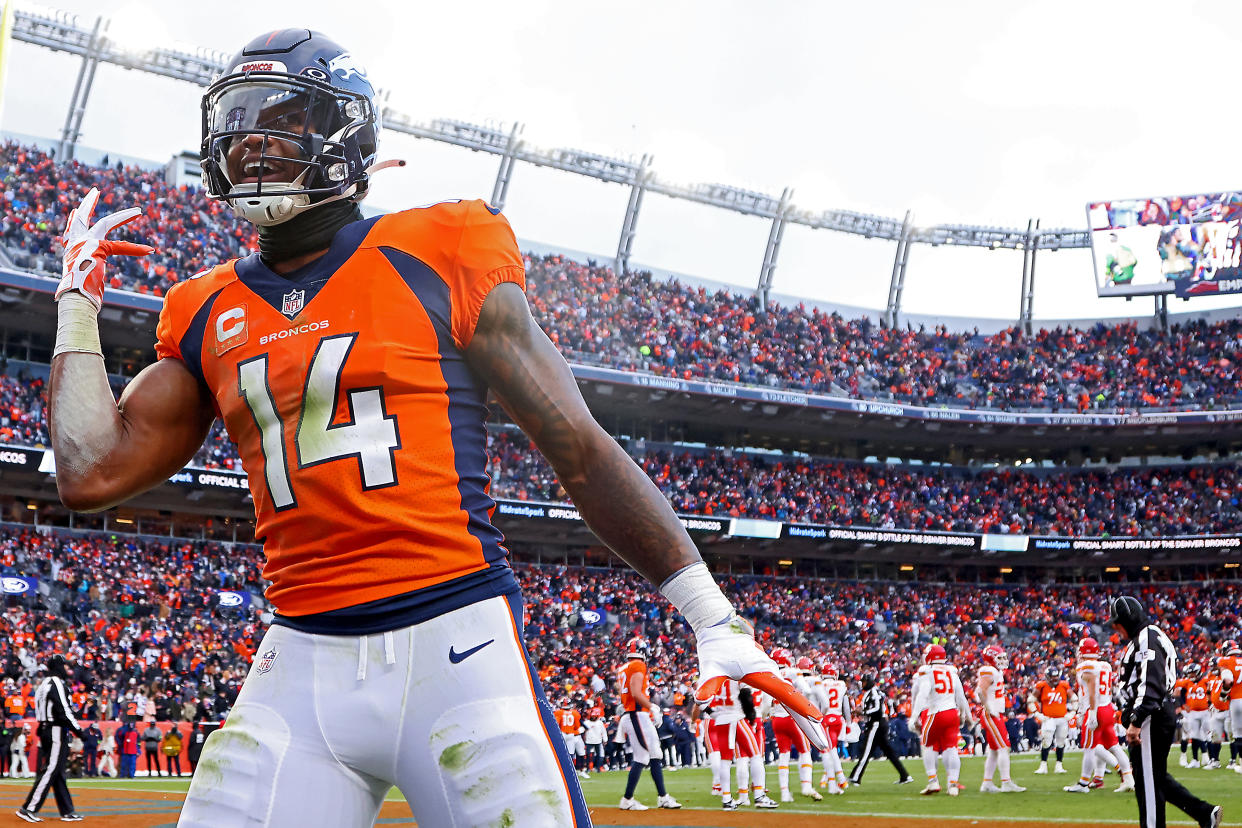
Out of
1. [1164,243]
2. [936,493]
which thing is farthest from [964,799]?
[1164,243]

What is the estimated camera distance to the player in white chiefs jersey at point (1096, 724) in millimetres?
16219

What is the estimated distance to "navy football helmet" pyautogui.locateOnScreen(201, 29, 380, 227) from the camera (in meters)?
2.72

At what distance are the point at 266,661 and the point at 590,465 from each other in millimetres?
786

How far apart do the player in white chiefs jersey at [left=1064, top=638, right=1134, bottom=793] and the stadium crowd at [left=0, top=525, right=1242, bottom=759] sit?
9991mm

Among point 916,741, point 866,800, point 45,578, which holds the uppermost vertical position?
point 45,578

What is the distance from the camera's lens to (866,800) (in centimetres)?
1555

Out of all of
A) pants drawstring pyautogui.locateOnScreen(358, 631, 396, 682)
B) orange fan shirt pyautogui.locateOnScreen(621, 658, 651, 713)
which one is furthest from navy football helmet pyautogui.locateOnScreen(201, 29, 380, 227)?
orange fan shirt pyautogui.locateOnScreen(621, 658, 651, 713)

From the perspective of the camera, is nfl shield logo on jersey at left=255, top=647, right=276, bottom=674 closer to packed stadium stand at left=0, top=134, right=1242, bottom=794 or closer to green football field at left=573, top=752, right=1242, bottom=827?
green football field at left=573, top=752, right=1242, bottom=827

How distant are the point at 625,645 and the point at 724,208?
754 inches

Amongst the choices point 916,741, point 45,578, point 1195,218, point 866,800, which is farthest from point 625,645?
point 1195,218

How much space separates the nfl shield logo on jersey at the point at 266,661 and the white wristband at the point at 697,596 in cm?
82

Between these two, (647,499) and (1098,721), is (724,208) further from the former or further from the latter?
(647,499)

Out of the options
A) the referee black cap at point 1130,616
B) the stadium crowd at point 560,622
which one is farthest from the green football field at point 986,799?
the stadium crowd at point 560,622

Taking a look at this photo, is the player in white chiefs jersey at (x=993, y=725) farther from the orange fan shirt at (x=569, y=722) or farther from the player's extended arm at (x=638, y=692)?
the orange fan shirt at (x=569, y=722)
